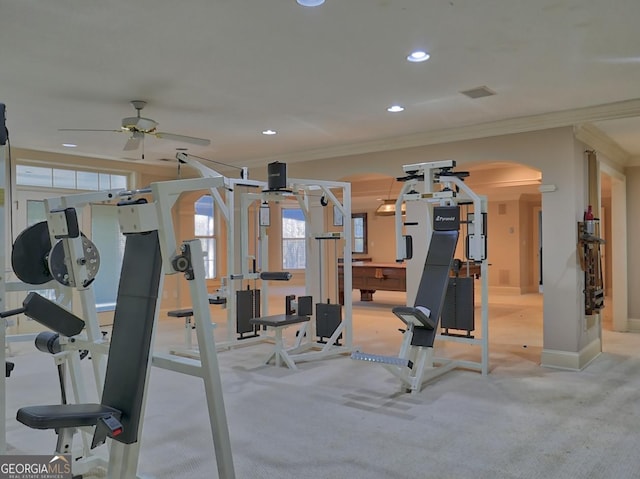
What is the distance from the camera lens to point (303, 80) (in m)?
3.85

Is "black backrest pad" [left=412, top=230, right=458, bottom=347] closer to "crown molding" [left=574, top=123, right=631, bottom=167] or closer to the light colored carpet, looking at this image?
the light colored carpet

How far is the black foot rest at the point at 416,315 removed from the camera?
406cm

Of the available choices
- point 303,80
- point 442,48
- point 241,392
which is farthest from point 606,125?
point 241,392

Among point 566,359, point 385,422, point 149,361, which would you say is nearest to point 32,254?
point 149,361

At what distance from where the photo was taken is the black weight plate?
2.39m

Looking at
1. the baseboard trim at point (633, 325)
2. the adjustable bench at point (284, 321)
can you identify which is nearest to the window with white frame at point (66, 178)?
the adjustable bench at point (284, 321)

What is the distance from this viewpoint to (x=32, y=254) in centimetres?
244

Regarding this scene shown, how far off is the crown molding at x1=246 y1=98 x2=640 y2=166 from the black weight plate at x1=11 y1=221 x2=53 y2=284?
4.27m

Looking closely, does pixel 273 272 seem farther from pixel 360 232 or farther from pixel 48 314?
pixel 360 232

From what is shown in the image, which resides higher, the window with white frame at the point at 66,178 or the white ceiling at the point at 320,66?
the white ceiling at the point at 320,66

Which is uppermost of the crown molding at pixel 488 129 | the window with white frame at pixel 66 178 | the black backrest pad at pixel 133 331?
the crown molding at pixel 488 129

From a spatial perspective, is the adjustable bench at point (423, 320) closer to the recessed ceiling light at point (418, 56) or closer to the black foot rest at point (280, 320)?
the black foot rest at point (280, 320)

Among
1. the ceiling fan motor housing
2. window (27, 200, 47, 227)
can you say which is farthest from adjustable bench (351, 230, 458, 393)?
window (27, 200, 47, 227)

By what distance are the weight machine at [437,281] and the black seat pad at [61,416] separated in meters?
2.45
